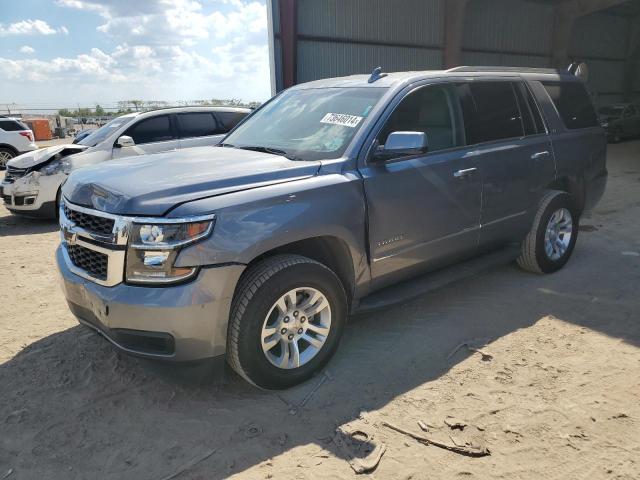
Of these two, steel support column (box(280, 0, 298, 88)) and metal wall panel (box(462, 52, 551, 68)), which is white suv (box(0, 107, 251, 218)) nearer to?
steel support column (box(280, 0, 298, 88))

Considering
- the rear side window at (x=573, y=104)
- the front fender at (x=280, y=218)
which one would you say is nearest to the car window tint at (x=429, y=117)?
the front fender at (x=280, y=218)

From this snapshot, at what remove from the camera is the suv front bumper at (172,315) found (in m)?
2.66

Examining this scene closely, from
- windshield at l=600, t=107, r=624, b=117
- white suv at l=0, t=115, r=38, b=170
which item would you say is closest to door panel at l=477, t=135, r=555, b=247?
white suv at l=0, t=115, r=38, b=170

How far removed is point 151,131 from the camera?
822cm

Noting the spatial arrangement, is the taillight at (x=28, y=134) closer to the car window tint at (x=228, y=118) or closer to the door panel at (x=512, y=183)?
the car window tint at (x=228, y=118)

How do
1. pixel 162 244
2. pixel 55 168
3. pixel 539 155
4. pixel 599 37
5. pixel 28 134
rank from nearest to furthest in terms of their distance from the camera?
pixel 162 244 → pixel 539 155 → pixel 55 168 → pixel 28 134 → pixel 599 37

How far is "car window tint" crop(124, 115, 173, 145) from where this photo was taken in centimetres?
815

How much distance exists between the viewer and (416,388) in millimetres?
3172

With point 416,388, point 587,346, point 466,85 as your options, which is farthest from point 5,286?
point 587,346

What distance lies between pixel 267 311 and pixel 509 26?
2296cm

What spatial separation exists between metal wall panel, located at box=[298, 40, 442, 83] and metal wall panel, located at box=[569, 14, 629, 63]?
1011 cm

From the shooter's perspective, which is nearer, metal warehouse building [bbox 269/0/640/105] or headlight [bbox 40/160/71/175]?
headlight [bbox 40/160/71/175]

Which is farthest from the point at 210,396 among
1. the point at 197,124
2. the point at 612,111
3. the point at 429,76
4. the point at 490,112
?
the point at 612,111

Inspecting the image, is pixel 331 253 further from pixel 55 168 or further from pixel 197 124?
pixel 55 168
